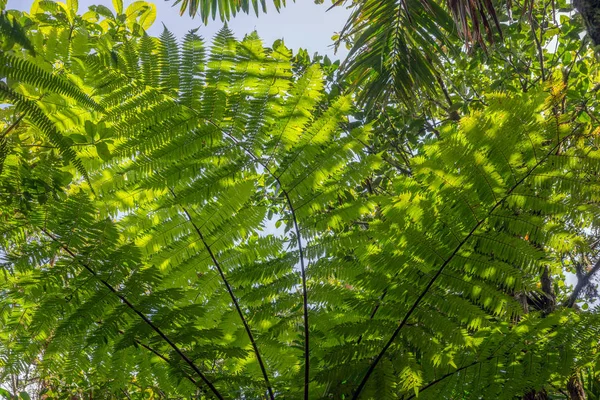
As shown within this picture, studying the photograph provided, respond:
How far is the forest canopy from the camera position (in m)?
1.38

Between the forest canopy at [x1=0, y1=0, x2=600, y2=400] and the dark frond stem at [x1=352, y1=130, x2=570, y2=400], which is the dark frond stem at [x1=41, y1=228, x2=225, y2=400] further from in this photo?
the dark frond stem at [x1=352, y1=130, x2=570, y2=400]

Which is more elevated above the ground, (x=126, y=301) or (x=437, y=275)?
(x=126, y=301)

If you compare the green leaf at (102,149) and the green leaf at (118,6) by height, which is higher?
the green leaf at (118,6)

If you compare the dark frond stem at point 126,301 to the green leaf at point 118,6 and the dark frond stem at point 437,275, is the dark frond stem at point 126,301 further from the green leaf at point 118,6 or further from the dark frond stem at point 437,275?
the green leaf at point 118,6

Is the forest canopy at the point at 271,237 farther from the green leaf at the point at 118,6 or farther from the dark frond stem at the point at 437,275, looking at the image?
the green leaf at the point at 118,6

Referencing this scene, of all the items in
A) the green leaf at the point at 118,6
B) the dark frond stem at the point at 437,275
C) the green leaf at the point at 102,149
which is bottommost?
the dark frond stem at the point at 437,275

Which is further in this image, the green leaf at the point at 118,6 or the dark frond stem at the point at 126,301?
the green leaf at the point at 118,6

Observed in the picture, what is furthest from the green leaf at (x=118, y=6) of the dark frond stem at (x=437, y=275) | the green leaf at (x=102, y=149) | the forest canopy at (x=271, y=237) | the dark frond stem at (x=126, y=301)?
the dark frond stem at (x=437, y=275)

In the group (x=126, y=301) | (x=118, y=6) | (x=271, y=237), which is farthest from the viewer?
(x=118, y=6)

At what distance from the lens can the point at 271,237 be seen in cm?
174

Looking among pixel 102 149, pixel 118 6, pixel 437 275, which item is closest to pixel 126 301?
pixel 102 149

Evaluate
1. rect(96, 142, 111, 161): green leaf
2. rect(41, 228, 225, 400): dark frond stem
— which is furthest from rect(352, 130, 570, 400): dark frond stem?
rect(96, 142, 111, 161): green leaf

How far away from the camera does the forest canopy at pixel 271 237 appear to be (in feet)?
4.53

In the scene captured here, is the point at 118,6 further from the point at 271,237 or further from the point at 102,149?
the point at 271,237
